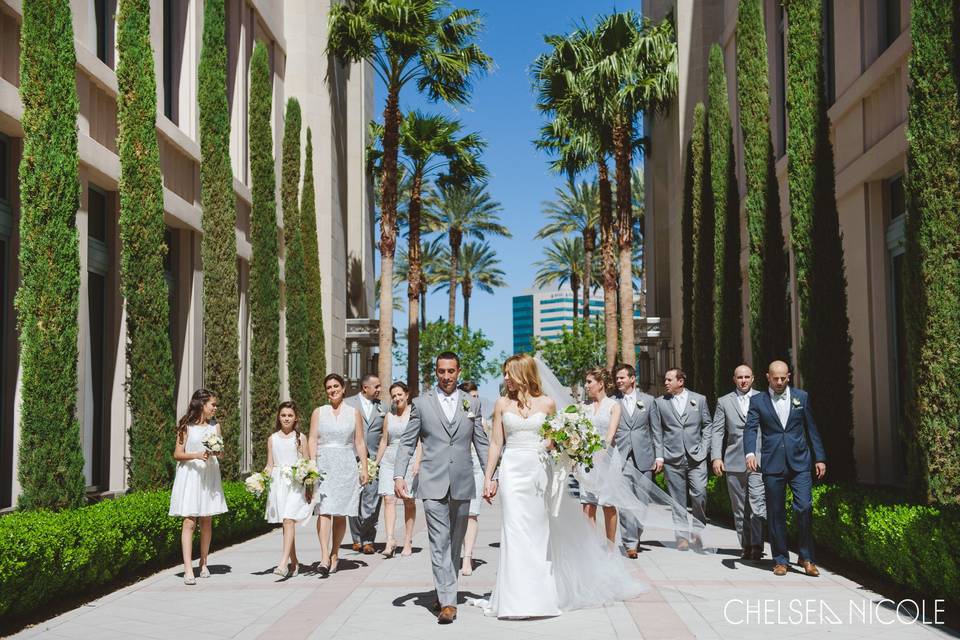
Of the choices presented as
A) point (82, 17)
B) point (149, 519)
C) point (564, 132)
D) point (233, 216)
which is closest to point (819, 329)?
point (149, 519)

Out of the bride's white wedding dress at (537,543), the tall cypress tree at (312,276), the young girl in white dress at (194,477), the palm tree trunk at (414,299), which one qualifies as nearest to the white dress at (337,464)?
the young girl in white dress at (194,477)

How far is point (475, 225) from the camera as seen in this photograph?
66500 millimetres

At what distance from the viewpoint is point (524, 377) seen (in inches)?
342

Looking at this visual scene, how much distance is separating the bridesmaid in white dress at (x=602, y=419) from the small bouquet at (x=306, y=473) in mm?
2991

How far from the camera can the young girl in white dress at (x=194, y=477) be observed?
10.9 metres

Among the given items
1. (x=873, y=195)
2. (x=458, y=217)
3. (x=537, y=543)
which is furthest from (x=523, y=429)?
(x=458, y=217)

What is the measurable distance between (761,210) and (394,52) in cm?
1581

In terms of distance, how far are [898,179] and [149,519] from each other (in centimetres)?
1187

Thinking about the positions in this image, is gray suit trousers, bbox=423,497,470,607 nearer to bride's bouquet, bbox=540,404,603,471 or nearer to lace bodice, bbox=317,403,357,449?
bride's bouquet, bbox=540,404,603,471

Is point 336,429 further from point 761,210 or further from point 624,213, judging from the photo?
point 624,213

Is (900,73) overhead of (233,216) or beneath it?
overhead

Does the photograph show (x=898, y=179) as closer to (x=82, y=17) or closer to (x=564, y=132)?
(x=82, y=17)

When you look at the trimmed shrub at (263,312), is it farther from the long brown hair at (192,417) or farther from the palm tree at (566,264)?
the palm tree at (566,264)

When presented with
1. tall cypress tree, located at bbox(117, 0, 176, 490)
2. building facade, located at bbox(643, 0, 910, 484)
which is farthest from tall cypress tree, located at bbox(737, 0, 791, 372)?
tall cypress tree, located at bbox(117, 0, 176, 490)
